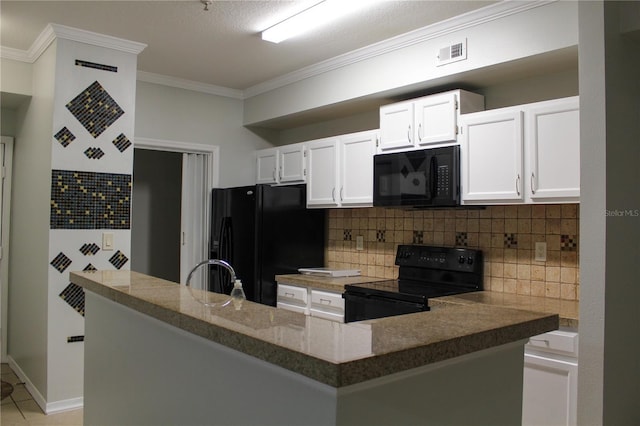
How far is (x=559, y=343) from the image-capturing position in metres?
2.57

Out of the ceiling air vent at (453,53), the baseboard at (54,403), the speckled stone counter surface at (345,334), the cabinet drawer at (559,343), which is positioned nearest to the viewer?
the speckled stone counter surface at (345,334)

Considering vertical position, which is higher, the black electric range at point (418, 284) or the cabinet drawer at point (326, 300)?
the black electric range at point (418, 284)

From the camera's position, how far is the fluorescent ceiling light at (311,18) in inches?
113

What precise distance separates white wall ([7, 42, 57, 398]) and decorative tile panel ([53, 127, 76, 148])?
0.09 m

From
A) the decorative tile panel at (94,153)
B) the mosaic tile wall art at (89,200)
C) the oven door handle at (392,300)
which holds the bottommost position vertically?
the oven door handle at (392,300)

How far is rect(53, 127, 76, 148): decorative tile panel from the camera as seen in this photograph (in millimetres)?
3352

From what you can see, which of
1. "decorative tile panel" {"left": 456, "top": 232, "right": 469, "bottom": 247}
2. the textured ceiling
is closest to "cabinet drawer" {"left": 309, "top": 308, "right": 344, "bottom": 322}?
"decorative tile panel" {"left": 456, "top": 232, "right": 469, "bottom": 247}

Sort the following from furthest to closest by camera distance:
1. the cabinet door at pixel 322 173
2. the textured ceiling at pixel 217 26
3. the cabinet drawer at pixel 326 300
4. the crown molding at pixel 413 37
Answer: the cabinet door at pixel 322 173
the cabinet drawer at pixel 326 300
the textured ceiling at pixel 217 26
the crown molding at pixel 413 37

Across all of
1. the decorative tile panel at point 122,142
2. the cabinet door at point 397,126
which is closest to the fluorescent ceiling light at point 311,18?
the cabinet door at point 397,126

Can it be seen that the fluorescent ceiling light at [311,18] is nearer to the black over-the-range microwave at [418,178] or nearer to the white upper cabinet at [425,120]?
the white upper cabinet at [425,120]

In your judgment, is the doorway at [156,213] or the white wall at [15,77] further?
the doorway at [156,213]

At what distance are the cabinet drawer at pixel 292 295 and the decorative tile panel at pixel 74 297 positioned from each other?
4.87 ft

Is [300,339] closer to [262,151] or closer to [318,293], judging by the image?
[318,293]

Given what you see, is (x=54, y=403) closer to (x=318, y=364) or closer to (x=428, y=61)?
(x=318, y=364)
